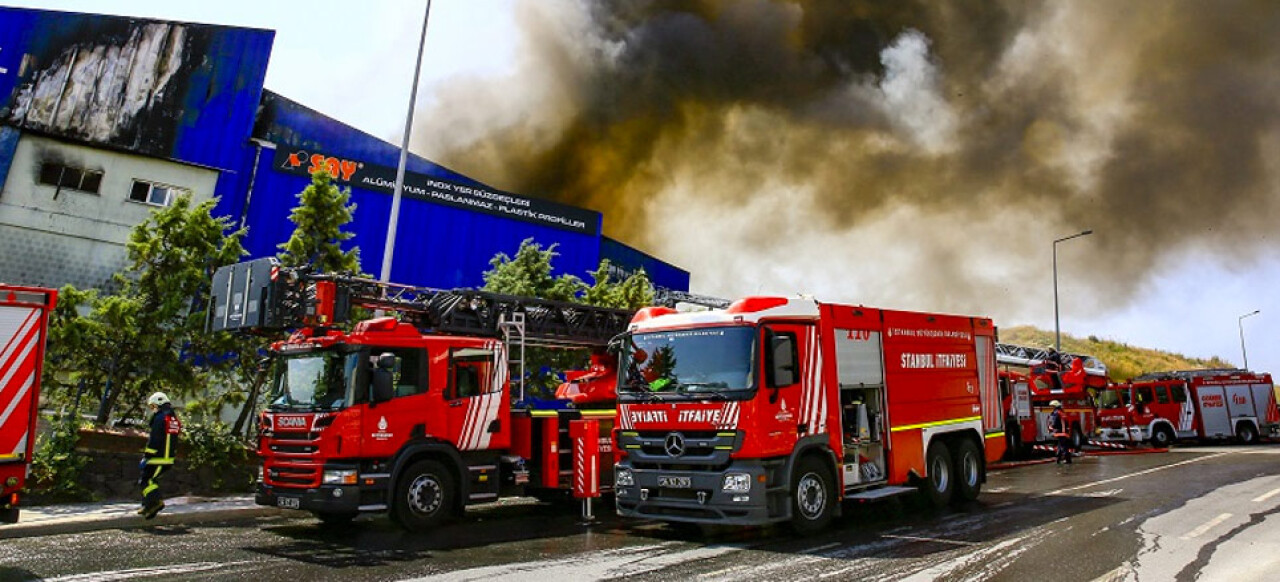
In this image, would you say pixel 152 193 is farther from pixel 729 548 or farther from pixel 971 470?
pixel 971 470

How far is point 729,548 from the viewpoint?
8.08 meters

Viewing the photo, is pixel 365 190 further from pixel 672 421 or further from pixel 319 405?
pixel 672 421

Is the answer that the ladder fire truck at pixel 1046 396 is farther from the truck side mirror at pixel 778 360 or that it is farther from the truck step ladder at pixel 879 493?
the truck side mirror at pixel 778 360

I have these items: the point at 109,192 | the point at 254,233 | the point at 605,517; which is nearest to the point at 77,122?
the point at 109,192

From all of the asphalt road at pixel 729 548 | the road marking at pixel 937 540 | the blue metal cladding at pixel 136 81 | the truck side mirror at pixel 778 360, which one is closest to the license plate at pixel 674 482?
the asphalt road at pixel 729 548

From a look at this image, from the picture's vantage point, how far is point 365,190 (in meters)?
29.8

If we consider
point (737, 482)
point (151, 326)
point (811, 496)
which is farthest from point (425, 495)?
point (151, 326)

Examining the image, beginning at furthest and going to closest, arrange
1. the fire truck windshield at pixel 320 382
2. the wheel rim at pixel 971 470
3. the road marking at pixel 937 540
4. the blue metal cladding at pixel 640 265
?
the blue metal cladding at pixel 640 265 → the wheel rim at pixel 971 470 → the fire truck windshield at pixel 320 382 → the road marking at pixel 937 540

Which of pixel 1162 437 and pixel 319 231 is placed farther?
pixel 1162 437

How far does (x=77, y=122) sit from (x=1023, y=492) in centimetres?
2854

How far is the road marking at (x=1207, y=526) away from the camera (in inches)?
338

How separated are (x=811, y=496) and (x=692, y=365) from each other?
211cm

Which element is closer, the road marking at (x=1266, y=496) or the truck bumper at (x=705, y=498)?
the truck bumper at (x=705, y=498)

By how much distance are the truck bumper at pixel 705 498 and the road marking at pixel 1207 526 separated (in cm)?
470
